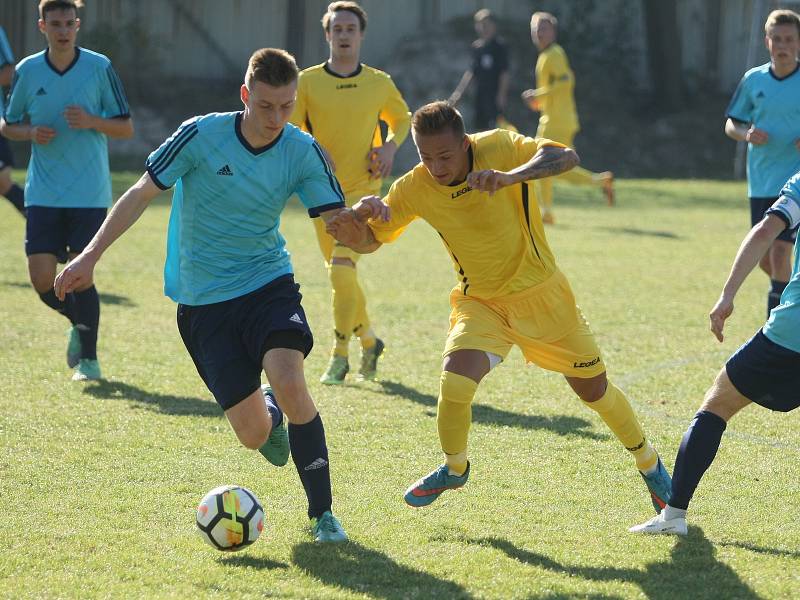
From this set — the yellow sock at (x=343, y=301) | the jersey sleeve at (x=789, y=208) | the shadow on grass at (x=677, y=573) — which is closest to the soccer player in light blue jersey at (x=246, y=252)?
the shadow on grass at (x=677, y=573)

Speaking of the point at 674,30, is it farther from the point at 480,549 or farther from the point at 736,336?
the point at 480,549

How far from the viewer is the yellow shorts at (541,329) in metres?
5.53

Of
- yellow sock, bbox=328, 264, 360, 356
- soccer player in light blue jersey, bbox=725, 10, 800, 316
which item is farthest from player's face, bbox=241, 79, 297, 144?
soccer player in light blue jersey, bbox=725, 10, 800, 316

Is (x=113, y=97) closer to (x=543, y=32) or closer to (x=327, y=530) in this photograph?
(x=327, y=530)

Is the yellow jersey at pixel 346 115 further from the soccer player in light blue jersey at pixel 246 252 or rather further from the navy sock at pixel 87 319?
the soccer player in light blue jersey at pixel 246 252

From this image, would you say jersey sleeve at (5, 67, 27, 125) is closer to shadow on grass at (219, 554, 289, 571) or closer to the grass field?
the grass field

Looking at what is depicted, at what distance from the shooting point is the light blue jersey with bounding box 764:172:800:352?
4.89m

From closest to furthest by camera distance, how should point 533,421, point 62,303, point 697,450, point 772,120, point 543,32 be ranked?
point 697,450 → point 533,421 → point 62,303 → point 772,120 → point 543,32

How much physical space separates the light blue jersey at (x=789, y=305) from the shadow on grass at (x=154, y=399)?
369 cm

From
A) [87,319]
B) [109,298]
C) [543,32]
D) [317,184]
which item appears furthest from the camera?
[543,32]

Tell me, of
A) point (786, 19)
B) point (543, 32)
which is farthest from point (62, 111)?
point (543, 32)

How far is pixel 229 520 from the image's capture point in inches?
193

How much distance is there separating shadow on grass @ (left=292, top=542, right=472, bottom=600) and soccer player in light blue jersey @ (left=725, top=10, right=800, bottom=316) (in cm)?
515

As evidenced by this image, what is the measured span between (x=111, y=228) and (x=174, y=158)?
41cm
